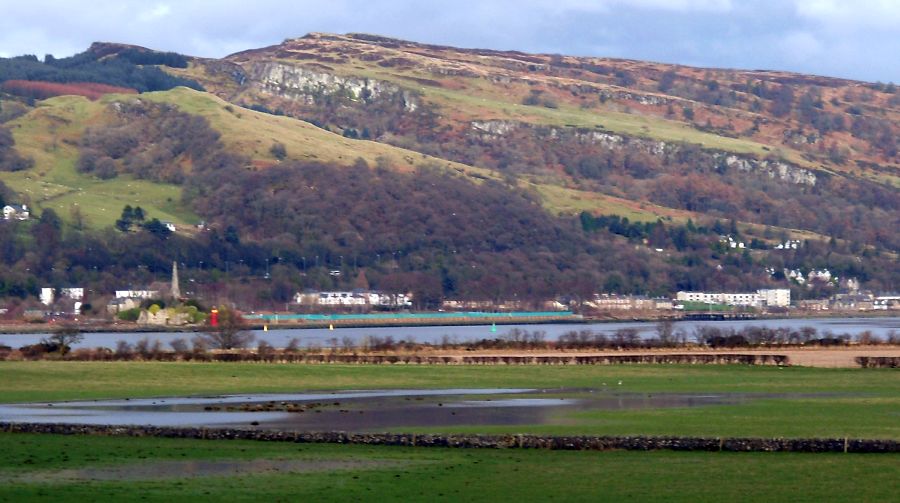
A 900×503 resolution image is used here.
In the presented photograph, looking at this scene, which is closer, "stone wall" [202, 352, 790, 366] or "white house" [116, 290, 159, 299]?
"stone wall" [202, 352, 790, 366]

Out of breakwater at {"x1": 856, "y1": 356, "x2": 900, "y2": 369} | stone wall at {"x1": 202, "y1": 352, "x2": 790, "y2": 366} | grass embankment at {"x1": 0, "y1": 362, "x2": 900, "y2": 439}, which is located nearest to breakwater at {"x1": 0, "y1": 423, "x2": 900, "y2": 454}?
grass embankment at {"x1": 0, "y1": 362, "x2": 900, "y2": 439}

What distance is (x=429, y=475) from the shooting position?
3141 centimetres

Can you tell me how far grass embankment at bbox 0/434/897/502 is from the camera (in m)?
28.6

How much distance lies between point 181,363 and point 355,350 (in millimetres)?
19518

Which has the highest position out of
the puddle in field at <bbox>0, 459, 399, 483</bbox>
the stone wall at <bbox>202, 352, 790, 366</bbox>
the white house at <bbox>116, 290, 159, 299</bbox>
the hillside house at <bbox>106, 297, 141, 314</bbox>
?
the white house at <bbox>116, 290, 159, 299</bbox>

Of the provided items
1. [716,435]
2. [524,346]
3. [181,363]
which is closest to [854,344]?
[524,346]

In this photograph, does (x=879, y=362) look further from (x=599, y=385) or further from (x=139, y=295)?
(x=139, y=295)

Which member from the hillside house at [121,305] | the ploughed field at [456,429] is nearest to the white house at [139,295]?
the hillside house at [121,305]

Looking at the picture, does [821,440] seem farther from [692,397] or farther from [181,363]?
[181,363]

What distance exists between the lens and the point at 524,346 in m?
96.3

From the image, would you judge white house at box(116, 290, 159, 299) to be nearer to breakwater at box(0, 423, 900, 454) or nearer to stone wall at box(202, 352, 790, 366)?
stone wall at box(202, 352, 790, 366)

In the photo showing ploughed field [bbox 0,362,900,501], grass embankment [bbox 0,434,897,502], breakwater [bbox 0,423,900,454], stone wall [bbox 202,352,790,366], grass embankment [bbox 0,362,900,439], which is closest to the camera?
grass embankment [bbox 0,434,897,502]

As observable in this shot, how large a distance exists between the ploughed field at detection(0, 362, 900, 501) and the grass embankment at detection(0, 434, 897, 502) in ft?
0.18

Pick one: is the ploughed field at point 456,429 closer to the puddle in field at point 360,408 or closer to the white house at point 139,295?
the puddle in field at point 360,408
